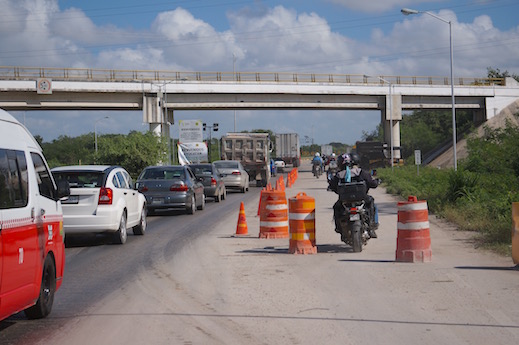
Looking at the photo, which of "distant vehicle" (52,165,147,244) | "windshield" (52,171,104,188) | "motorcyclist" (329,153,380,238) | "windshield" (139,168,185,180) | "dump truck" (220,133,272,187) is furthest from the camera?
"dump truck" (220,133,272,187)

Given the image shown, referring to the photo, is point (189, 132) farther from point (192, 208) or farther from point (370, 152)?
point (192, 208)

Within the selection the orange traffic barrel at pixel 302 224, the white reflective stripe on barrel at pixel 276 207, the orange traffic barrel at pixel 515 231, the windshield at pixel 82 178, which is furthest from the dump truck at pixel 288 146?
the orange traffic barrel at pixel 515 231

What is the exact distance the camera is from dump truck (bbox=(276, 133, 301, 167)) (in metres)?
95.6

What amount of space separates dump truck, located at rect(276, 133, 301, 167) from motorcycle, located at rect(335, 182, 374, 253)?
8207 cm

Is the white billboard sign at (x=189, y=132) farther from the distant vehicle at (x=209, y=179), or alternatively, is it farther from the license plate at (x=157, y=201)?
the license plate at (x=157, y=201)

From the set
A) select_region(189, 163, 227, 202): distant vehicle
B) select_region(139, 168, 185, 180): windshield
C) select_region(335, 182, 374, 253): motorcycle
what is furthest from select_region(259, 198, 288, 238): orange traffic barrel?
select_region(189, 163, 227, 202): distant vehicle

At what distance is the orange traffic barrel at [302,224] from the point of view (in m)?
12.9

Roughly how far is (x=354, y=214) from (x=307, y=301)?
14.0 feet

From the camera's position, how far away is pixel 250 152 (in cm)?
4747

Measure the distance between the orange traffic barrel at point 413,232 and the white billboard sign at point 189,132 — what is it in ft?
175

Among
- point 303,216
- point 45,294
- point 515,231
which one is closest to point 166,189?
point 303,216

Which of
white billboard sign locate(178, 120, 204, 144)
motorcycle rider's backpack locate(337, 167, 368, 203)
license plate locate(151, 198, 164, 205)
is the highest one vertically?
white billboard sign locate(178, 120, 204, 144)

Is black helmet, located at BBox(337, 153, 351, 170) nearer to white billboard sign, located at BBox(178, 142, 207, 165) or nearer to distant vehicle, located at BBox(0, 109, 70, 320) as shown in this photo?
distant vehicle, located at BBox(0, 109, 70, 320)

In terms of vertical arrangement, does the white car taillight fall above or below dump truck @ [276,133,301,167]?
below
